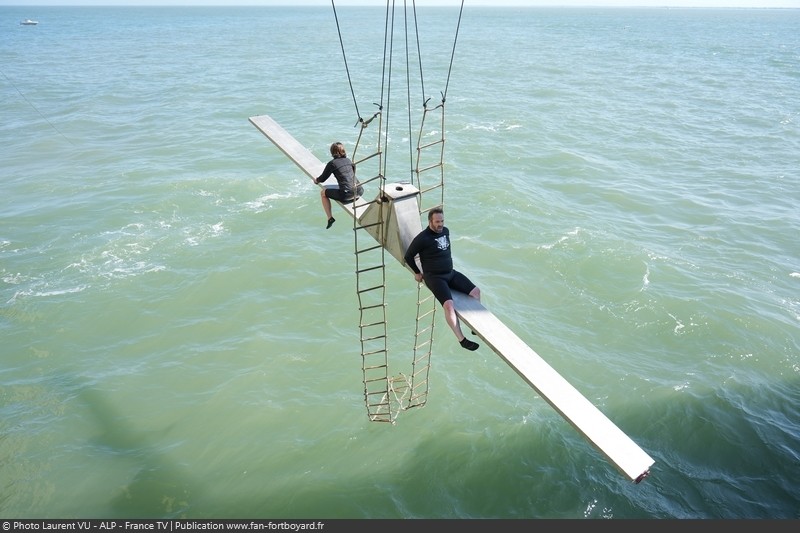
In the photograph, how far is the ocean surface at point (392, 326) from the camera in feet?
31.4

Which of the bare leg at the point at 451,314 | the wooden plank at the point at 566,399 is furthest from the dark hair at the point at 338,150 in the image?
the wooden plank at the point at 566,399

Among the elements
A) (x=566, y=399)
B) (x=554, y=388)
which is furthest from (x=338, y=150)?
(x=566, y=399)

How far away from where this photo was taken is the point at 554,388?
4.68m

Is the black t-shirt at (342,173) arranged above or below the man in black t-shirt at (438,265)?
above

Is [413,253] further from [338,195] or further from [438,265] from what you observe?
[338,195]

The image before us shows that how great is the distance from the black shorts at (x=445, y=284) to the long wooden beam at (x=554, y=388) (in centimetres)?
9

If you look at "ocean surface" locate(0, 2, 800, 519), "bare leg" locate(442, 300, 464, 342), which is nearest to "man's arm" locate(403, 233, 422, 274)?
"bare leg" locate(442, 300, 464, 342)

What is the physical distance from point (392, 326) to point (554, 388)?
9041mm


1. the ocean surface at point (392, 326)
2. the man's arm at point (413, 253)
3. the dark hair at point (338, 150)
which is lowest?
the ocean surface at point (392, 326)

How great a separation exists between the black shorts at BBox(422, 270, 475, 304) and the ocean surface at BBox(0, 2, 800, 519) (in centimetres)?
237

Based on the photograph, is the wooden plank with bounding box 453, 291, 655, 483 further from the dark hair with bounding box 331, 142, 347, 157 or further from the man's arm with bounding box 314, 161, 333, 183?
the dark hair with bounding box 331, 142, 347, 157

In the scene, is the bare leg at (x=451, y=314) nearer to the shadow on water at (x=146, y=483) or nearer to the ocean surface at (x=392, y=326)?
the ocean surface at (x=392, y=326)

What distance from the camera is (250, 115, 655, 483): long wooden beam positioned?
4172 millimetres

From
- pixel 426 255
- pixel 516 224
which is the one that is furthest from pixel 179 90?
pixel 426 255
